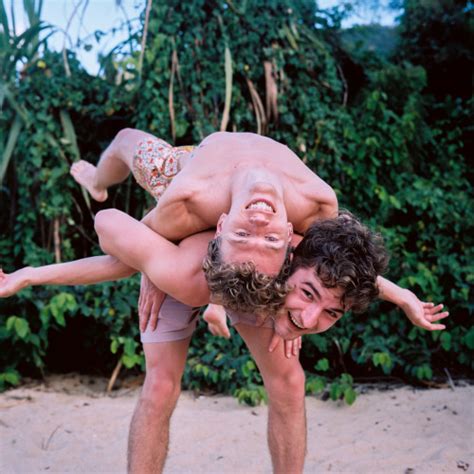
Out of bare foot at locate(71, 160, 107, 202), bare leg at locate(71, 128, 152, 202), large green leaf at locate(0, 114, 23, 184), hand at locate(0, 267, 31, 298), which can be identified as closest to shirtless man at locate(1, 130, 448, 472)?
hand at locate(0, 267, 31, 298)

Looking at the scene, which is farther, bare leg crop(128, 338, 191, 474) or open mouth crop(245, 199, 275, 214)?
bare leg crop(128, 338, 191, 474)

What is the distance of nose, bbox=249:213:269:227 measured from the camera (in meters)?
2.13

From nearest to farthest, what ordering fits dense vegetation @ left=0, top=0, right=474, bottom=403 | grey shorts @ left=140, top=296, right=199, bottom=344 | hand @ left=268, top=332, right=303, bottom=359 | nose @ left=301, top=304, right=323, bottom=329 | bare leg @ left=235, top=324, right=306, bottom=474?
nose @ left=301, top=304, right=323, bottom=329
hand @ left=268, top=332, right=303, bottom=359
bare leg @ left=235, top=324, right=306, bottom=474
grey shorts @ left=140, top=296, right=199, bottom=344
dense vegetation @ left=0, top=0, right=474, bottom=403

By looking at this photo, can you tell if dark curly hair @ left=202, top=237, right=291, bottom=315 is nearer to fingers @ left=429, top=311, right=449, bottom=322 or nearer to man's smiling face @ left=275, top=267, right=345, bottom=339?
man's smiling face @ left=275, top=267, right=345, bottom=339

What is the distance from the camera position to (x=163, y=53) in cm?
485

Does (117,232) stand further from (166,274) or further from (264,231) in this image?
(264,231)

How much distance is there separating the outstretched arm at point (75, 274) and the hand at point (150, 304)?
0.57 ft

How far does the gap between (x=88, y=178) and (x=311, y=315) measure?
1980mm

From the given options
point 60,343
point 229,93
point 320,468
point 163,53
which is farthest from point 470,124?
point 60,343

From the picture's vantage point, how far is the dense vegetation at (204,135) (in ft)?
15.5

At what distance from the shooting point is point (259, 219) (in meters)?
2.13

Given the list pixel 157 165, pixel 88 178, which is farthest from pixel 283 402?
pixel 88 178

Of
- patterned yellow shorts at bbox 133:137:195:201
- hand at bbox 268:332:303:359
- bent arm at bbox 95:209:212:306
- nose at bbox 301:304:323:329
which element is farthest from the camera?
patterned yellow shorts at bbox 133:137:195:201

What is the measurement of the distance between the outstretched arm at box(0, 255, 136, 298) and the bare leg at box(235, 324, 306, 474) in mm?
591
